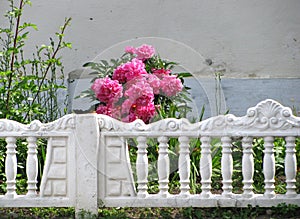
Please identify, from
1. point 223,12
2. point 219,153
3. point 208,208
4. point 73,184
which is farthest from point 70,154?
point 223,12

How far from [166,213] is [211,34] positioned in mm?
2419

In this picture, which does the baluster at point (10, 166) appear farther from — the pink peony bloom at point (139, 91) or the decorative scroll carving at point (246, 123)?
the pink peony bloom at point (139, 91)

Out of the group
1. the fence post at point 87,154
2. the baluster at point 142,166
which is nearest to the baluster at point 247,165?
the baluster at point 142,166

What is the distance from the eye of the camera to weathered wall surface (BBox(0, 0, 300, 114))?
6.41 metres

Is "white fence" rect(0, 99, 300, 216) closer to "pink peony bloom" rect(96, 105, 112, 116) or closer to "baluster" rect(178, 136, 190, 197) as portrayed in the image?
"baluster" rect(178, 136, 190, 197)

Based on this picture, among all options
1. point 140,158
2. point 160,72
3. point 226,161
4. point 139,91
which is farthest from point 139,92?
point 226,161

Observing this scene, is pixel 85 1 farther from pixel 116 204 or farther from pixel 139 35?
pixel 116 204

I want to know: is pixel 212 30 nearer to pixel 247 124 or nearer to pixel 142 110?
pixel 142 110

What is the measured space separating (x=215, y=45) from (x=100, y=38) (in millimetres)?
1124

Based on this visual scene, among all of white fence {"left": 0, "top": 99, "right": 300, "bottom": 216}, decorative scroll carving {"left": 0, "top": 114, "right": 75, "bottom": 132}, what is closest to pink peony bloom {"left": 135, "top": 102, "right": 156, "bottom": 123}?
white fence {"left": 0, "top": 99, "right": 300, "bottom": 216}

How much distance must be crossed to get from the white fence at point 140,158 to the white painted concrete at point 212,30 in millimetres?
2139

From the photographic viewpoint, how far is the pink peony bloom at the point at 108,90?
5203 millimetres

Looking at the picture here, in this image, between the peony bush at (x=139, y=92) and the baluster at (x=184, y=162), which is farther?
the peony bush at (x=139, y=92)

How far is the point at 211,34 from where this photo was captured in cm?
642
